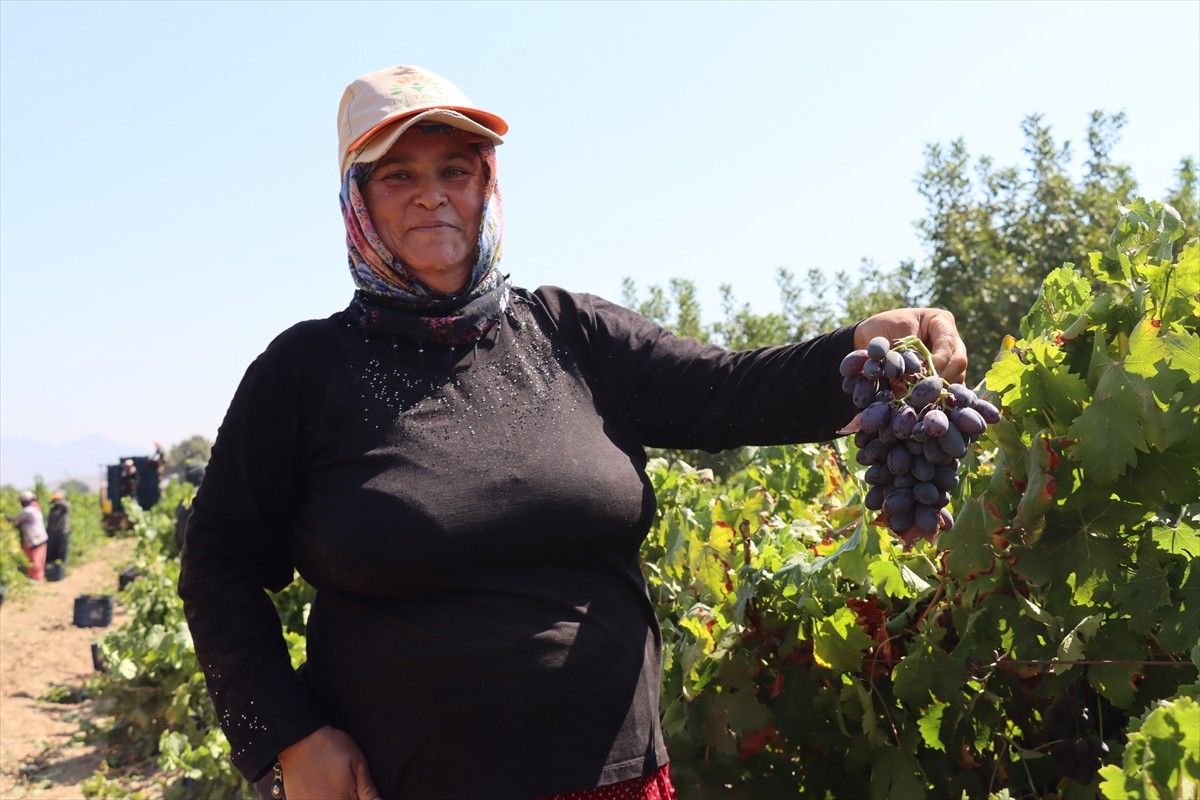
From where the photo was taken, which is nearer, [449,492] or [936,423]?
[936,423]

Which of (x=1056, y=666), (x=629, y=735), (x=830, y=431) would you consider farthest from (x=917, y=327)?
(x=629, y=735)

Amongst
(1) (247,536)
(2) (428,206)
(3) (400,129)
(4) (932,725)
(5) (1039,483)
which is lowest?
(4) (932,725)

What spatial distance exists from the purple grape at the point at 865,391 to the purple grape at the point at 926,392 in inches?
3.0

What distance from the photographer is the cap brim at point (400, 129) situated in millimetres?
2213

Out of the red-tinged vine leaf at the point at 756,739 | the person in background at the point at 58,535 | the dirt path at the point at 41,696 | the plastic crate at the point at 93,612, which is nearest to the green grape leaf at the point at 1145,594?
the red-tinged vine leaf at the point at 756,739

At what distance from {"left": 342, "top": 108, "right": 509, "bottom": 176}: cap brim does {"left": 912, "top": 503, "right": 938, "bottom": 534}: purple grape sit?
1.16 meters

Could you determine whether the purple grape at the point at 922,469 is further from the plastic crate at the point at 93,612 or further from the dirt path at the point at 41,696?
the plastic crate at the point at 93,612

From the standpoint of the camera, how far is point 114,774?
7172 millimetres

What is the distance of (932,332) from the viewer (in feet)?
6.27

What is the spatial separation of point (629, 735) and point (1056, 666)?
774 mm

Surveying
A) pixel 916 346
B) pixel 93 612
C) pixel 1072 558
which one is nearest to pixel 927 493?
pixel 916 346

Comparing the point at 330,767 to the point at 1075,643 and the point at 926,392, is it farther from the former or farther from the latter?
the point at 1075,643

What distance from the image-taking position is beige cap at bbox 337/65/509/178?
2.22m

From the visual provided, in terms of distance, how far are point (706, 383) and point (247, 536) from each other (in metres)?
0.93
